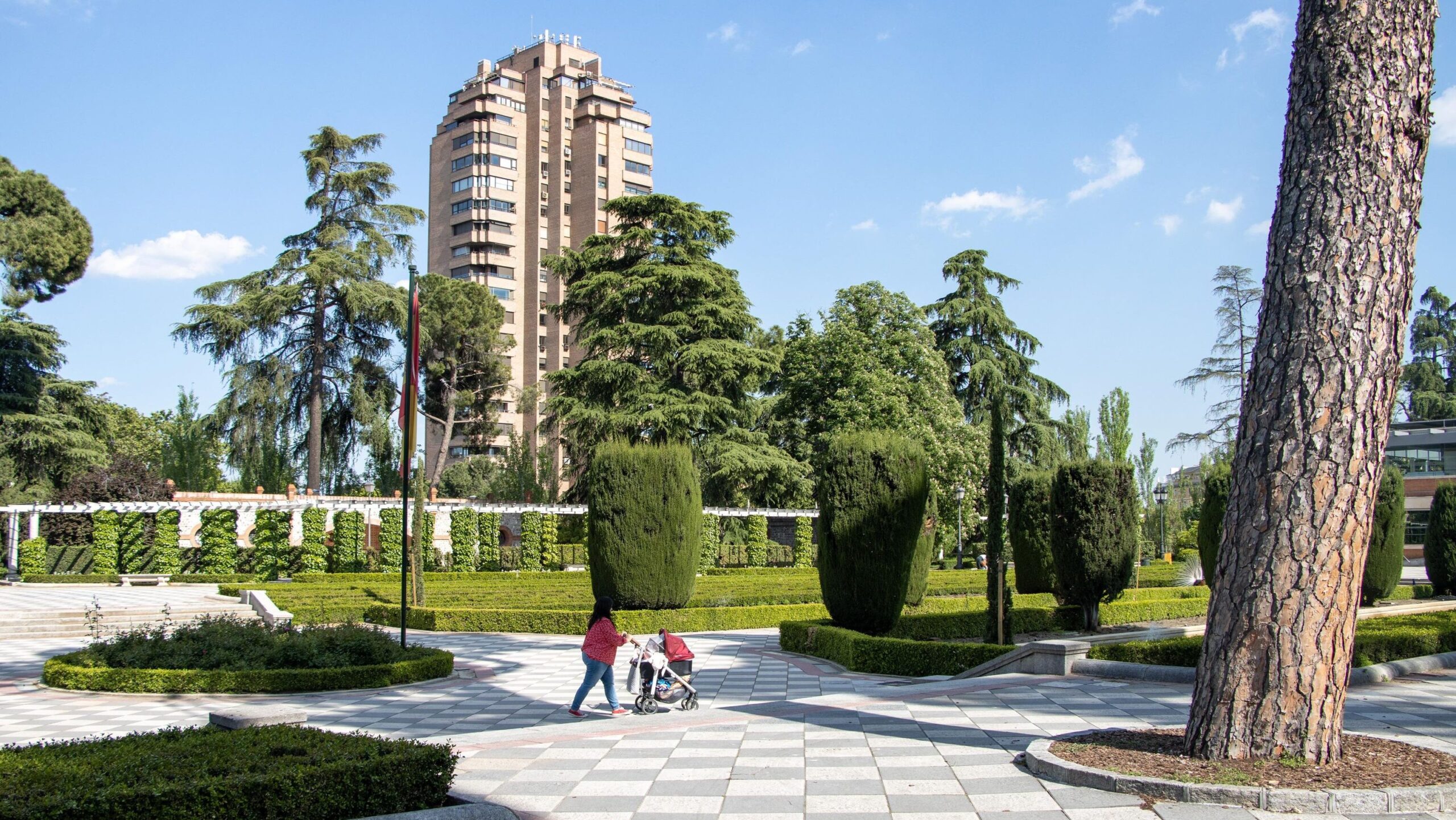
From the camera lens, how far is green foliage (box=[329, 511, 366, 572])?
33688mm

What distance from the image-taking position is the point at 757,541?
39375 millimetres

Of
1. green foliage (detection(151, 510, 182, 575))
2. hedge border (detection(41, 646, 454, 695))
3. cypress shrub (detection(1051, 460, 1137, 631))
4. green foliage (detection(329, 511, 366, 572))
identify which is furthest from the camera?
green foliage (detection(329, 511, 366, 572))

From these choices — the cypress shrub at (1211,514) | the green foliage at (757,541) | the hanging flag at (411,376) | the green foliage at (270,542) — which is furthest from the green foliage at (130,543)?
the cypress shrub at (1211,514)

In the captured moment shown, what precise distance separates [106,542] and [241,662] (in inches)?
930

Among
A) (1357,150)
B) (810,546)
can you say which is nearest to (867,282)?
(810,546)

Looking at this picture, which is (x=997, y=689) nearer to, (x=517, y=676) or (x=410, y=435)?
(x=517, y=676)

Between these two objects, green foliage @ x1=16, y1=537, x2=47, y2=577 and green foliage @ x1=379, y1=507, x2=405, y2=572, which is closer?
green foliage @ x1=16, y1=537, x2=47, y2=577

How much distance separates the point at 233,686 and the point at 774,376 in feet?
119

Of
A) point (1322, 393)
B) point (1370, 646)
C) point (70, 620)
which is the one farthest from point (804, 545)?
point (1322, 393)

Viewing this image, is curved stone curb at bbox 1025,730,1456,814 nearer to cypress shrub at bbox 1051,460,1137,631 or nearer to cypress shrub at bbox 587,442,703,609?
cypress shrub at bbox 1051,460,1137,631

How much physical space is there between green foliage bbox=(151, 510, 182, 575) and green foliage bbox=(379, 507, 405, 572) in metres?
6.29

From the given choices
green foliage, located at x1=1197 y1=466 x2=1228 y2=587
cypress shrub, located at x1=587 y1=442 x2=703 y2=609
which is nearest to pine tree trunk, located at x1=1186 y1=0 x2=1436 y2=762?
cypress shrub, located at x1=587 y1=442 x2=703 y2=609

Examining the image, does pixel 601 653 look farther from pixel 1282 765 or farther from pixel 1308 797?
pixel 1308 797

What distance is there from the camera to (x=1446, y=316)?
236 feet
